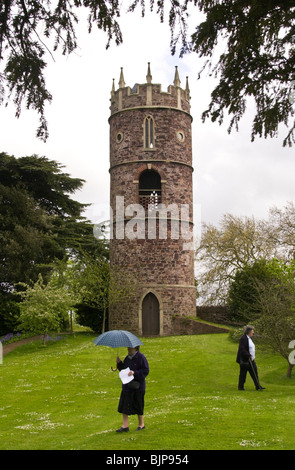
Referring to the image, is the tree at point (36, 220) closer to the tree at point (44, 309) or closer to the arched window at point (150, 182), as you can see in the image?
the tree at point (44, 309)

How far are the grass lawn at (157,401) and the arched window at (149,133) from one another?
10.8 meters

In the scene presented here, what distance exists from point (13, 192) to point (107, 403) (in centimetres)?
2114

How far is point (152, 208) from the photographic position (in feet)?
100

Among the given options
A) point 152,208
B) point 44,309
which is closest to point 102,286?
point 44,309

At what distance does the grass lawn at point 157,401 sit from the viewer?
8.77m

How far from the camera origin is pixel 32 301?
27.2m

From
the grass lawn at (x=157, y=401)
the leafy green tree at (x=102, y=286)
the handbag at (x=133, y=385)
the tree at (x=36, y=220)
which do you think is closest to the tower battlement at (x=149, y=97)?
the tree at (x=36, y=220)

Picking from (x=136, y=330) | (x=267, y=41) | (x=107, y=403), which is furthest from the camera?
(x=136, y=330)

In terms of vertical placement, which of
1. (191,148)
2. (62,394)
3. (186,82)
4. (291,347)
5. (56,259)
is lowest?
(62,394)

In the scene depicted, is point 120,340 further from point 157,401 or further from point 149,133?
→ point 149,133

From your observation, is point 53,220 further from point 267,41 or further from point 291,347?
point 267,41

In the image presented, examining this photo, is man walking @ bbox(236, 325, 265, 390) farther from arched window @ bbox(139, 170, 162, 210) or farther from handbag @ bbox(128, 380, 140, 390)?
arched window @ bbox(139, 170, 162, 210)
